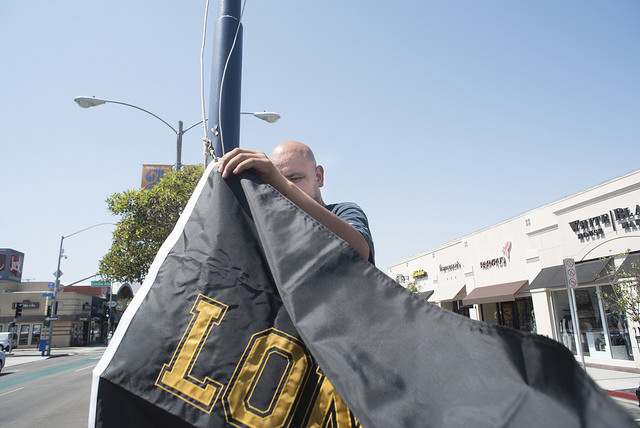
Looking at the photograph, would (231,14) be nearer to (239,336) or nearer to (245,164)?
(245,164)

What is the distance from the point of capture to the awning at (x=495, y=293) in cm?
2123

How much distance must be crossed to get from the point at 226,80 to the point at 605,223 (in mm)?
19683

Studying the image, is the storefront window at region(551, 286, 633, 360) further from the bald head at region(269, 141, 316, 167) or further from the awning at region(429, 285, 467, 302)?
the bald head at region(269, 141, 316, 167)

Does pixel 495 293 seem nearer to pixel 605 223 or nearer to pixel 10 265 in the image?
pixel 605 223

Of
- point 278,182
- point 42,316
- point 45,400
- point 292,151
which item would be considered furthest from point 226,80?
point 42,316

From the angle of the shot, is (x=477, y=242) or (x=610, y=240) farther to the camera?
(x=477, y=242)

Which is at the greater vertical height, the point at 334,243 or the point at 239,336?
the point at 334,243

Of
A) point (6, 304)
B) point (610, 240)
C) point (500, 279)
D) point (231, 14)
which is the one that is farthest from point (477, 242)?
point (6, 304)

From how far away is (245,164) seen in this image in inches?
53.4

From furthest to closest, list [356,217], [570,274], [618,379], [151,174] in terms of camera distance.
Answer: [151,174], [618,379], [570,274], [356,217]

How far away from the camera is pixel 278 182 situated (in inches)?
54.3

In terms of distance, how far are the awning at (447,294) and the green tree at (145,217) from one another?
2104 centimetres

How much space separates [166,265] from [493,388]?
42.5 inches

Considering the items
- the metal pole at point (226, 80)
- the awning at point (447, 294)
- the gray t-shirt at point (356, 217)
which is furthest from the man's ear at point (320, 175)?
the awning at point (447, 294)
